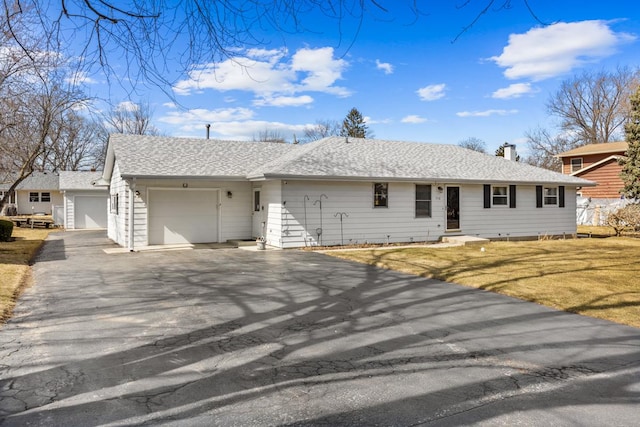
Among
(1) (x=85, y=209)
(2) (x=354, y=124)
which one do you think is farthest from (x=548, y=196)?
(2) (x=354, y=124)

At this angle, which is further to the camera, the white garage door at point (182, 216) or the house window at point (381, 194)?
the house window at point (381, 194)

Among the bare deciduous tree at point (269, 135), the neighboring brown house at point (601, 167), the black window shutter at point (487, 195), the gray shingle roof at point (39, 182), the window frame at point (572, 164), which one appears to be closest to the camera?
the black window shutter at point (487, 195)

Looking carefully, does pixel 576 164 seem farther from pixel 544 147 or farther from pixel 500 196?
pixel 500 196

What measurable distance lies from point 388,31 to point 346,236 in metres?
12.0

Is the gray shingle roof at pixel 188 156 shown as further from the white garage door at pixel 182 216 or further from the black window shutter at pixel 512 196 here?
the black window shutter at pixel 512 196

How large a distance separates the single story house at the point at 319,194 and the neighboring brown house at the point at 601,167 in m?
12.9

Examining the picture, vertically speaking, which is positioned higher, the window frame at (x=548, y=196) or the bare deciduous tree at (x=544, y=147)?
the bare deciduous tree at (x=544, y=147)

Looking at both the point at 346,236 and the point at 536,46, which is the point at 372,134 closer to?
the point at 346,236

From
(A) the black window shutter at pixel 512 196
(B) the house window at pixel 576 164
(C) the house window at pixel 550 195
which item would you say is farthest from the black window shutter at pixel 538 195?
(B) the house window at pixel 576 164

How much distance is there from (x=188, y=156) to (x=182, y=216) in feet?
8.58

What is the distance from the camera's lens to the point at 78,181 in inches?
1118

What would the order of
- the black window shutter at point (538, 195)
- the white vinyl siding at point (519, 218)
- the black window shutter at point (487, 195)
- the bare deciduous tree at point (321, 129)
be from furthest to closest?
the bare deciduous tree at point (321, 129) → the black window shutter at point (538, 195) → the black window shutter at point (487, 195) → the white vinyl siding at point (519, 218)

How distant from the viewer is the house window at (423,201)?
17.3 meters

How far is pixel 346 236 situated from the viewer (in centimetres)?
1612
